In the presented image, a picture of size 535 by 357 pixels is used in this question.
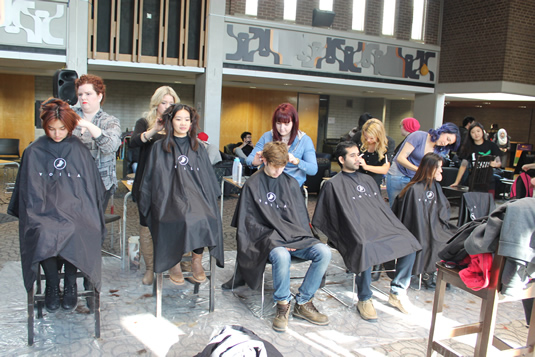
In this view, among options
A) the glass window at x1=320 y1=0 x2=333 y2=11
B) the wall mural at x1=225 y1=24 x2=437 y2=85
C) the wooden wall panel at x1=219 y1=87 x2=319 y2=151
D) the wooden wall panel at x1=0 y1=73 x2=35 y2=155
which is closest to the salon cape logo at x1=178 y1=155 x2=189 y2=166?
the wall mural at x1=225 y1=24 x2=437 y2=85

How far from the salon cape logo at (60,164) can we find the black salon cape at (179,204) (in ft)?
1.52

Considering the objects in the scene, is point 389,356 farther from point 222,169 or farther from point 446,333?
point 222,169

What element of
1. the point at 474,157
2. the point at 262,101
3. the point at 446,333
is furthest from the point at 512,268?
the point at 262,101

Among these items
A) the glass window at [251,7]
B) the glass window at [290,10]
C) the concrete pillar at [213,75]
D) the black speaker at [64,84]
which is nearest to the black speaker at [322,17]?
the glass window at [290,10]

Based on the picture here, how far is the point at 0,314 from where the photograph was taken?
8.96 feet

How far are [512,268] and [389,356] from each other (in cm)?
91

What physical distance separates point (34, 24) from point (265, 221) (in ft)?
17.8

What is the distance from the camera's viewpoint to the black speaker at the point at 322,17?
8.53 m

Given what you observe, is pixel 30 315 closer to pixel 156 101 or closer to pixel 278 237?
pixel 278 237

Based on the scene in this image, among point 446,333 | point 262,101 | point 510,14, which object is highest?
point 510,14

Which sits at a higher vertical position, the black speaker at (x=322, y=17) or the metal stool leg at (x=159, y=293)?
the black speaker at (x=322, y=17)

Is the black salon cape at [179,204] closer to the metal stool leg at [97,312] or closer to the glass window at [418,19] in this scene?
the metal stool leg at [97,312]

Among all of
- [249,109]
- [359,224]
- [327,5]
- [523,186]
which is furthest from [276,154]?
[249,109]

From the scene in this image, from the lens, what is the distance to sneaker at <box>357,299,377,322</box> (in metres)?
2.90
